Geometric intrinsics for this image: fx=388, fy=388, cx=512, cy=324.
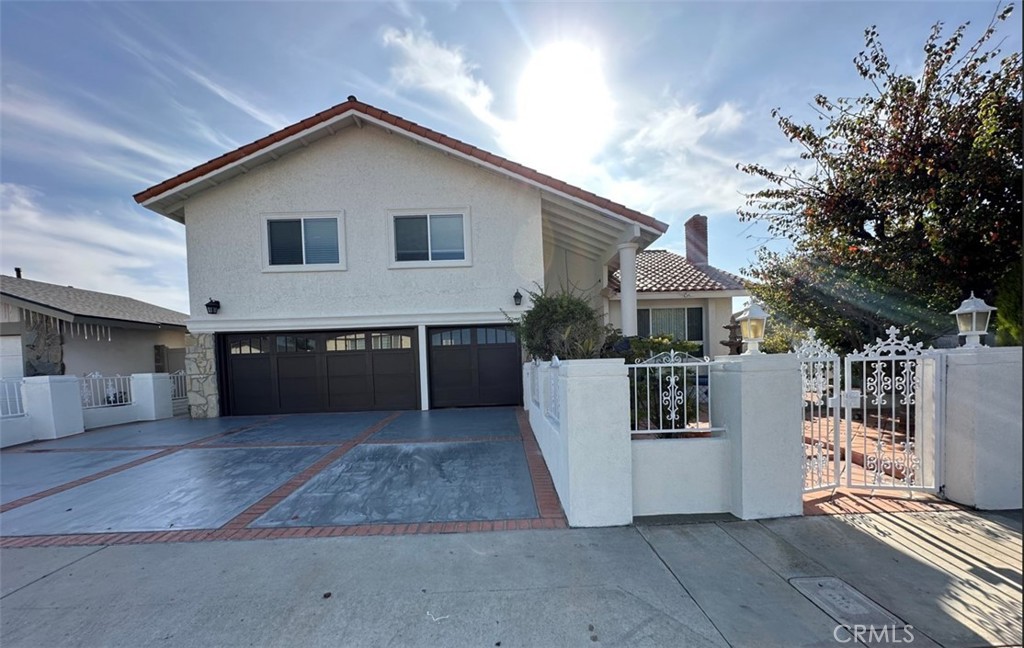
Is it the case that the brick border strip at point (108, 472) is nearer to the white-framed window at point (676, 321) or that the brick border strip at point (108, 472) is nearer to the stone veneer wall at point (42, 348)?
the stone veneer wall at point (42, 348)

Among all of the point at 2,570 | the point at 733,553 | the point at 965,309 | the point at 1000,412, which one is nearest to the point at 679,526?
the point at 733,553

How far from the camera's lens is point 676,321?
1336 cm

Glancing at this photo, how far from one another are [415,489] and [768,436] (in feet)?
12.9

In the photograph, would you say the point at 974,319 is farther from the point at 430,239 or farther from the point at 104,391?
the point at 104,391

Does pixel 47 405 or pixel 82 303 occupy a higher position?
pixel 82 303

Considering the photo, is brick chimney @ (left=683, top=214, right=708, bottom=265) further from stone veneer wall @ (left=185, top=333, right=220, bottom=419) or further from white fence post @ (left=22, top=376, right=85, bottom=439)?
white fence post @ (left=22, top=376, right=85, bottom=439)

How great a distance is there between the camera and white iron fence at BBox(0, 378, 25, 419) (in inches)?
336

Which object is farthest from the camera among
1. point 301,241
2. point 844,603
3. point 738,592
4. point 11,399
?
point 301,241

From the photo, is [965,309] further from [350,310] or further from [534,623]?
[350,310]

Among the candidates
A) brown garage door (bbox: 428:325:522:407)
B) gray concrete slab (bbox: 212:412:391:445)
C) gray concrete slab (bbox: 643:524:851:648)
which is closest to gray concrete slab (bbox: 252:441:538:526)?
gray concrete slab (bbox: 643:524:851:648)

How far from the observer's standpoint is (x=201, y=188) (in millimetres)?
9844

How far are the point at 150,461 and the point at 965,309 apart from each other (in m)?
11.2

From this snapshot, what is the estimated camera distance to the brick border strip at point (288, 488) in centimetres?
410

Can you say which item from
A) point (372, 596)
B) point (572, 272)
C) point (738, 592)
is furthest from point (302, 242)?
point (738, 592)
